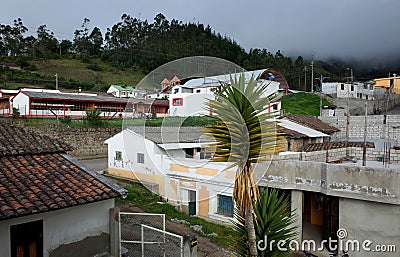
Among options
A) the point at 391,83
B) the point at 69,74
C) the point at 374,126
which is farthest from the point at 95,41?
the point at 374,126

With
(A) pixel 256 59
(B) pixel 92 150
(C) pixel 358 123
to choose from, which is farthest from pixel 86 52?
(C) pixel 358 123

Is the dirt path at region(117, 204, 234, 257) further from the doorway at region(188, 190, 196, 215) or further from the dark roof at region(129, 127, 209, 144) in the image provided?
the dark roof at region(129, 127, 209, 144)

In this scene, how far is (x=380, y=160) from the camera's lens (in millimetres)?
13125

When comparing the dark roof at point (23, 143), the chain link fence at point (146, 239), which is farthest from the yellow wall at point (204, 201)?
the dark roof at point (23, 143)

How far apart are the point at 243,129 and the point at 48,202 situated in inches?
146

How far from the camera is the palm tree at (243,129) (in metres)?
3.76

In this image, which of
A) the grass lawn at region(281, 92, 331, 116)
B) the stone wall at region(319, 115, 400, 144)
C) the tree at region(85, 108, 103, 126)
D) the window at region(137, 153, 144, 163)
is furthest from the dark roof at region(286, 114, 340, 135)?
the tree at region(85, 108, 103, 126)

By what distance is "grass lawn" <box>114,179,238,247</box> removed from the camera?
10862mm

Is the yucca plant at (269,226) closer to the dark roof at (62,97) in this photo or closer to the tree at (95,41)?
the dark roof at (62,97)

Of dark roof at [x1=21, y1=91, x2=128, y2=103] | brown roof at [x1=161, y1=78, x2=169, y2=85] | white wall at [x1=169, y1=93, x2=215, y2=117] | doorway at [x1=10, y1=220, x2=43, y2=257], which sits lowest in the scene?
doorway at [x1=10, y1=220, x2=43, y2=257]

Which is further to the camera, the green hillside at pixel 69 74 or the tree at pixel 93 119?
the green hillside at pixel 69 74

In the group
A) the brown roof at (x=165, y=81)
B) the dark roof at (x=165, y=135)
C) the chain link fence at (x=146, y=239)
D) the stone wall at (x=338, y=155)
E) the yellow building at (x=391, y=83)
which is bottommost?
the chain link fence at (x=146, y=239)

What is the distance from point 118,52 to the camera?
7431 cm

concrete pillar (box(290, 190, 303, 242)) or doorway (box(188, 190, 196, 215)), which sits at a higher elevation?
concrete pillar (box(290, 190, 303, 242))
